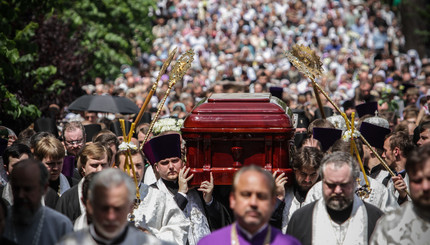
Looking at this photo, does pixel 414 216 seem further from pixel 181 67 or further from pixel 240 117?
pixel 181 67

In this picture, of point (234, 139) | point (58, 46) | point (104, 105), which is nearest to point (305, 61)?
point (234, 139)

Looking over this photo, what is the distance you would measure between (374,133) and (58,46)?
9.28m

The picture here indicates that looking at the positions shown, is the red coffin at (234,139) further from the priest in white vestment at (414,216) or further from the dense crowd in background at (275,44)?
the dense crowd in background at (275,44)

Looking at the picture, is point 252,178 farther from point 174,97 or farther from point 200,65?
point 200,65

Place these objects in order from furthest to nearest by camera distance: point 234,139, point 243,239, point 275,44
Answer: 1. point 275,44
2. point 234,139
3. point 243,239

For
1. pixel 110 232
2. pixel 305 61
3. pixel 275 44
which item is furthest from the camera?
pixel 275 44

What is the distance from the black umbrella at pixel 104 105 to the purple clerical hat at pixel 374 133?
4691 mm

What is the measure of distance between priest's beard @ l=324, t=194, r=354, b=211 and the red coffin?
52.6 inches

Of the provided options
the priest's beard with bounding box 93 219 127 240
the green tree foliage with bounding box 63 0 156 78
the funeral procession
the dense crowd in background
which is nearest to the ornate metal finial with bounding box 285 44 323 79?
the funeral procession

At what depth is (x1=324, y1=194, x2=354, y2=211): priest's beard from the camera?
5.78 metres

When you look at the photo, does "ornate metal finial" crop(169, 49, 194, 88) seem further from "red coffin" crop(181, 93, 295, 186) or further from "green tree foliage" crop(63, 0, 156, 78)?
"green tree foliage" crop(63, 0, 156, 78)

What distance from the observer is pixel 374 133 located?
27.6 ft

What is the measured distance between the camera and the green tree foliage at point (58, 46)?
10.7 m

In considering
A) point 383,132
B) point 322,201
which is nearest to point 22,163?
point 322,201
